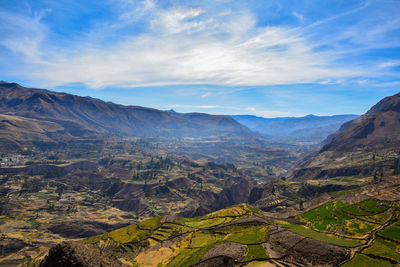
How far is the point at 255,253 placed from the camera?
4228 centimetres

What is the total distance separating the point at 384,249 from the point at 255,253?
20.7 meters

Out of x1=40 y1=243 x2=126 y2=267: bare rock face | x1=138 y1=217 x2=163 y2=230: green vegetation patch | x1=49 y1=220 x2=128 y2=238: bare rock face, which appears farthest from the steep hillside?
x1=49 y1=220 x2=128 y2=238: bare rock face

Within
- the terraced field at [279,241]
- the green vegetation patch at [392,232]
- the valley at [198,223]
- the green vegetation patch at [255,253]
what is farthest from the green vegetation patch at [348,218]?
the green vegetation patch at [255,253]

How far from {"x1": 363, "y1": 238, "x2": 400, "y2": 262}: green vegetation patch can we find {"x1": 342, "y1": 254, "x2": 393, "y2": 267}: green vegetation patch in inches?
60.0

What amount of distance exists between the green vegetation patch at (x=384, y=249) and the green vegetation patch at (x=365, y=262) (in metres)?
1.52

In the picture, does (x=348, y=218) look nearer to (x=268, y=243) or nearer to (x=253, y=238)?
(x=268, y=243)

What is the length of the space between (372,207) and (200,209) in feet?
368

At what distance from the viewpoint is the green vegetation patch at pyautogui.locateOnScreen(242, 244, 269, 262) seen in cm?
4062

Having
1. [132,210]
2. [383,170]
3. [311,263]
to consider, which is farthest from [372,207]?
[132,210]

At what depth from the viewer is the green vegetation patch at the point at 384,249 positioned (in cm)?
3534

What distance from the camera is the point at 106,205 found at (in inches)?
6383

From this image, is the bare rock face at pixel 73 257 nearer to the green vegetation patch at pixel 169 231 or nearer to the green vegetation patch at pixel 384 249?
the green vegetation patch at pixel 169 231

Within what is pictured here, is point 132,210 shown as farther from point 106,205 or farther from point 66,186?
point 66,186

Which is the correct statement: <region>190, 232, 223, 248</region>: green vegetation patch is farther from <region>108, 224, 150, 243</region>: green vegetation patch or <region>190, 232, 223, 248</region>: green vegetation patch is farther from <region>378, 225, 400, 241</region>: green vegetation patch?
<region>378, 225, 400, 241</region>: green vegetation patch
